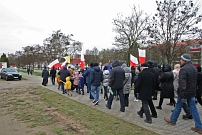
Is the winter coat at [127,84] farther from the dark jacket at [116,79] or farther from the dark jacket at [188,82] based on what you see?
the dark jacket at [188,82]

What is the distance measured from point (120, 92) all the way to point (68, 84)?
450cm

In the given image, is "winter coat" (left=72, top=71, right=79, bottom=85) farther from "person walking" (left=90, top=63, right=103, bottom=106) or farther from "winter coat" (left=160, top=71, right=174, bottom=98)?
"winter coat" (left=160, top=71, right=174, bottom=98)

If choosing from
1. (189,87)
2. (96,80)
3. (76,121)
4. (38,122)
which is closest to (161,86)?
(189,87)

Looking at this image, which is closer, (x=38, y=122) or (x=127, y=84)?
(x=38, y=122)

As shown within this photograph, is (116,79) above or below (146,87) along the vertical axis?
above

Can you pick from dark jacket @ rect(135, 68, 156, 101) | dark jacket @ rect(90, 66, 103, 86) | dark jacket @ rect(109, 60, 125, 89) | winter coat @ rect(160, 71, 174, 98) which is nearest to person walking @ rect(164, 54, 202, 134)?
dark jacket @ rect(135, 68, 156, 101)

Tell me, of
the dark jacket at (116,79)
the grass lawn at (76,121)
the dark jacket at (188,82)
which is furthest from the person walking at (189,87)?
the dark jacket at (116,79)

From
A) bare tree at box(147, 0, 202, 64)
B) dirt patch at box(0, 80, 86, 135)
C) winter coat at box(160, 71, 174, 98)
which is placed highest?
bare tree at box(147, 0, 202, 64)

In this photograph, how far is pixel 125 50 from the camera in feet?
82.4

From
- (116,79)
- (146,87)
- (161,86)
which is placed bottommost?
(161,86)

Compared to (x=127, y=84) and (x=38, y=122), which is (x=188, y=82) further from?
(x=38, y=122)

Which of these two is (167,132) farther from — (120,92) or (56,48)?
(56,48)

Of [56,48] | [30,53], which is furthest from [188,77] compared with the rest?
[30,53]

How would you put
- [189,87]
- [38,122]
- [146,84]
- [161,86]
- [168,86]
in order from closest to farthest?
1. [189,87]
2. [146,84]
3. [38,122]
4. [168,86]
5. [161,86]
